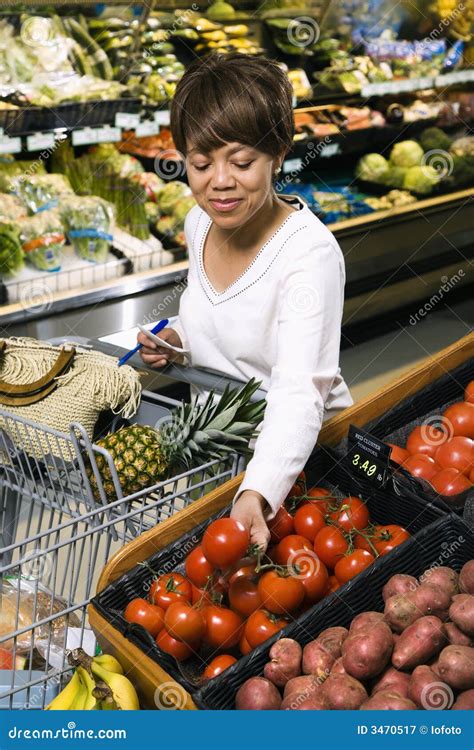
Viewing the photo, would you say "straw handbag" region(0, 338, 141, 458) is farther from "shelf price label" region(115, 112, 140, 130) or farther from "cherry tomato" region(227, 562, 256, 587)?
"shelf price label" region(115, 112, 140, 130)

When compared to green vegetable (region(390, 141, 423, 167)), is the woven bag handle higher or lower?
higher

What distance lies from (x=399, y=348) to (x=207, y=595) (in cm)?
429

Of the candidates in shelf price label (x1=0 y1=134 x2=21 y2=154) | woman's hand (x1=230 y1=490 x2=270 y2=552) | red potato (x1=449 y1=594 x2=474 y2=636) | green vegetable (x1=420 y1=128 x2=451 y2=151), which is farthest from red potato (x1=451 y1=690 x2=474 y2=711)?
green vegetable (x1=420 y1=128 x2=451 y2=151)

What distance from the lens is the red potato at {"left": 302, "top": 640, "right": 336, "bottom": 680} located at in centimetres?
152

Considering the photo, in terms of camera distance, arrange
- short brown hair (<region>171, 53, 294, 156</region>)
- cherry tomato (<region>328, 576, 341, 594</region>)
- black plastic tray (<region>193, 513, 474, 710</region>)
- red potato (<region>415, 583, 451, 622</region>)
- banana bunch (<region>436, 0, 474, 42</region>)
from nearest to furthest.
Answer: black plastic tray (<region>193, 513, 474, 710</region>), red potato (<region>415, 583, 451, 622</region>), cherry tomato (<region>328, 576, 341, 594</region>), short brown hair (<region>171, 53, 294, 156</region>), banana bunch (<region>436, 0, 474, 42</region>)

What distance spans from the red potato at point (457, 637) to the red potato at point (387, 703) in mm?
167

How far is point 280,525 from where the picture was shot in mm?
1949

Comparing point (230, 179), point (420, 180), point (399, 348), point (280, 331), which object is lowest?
point (399, 348)

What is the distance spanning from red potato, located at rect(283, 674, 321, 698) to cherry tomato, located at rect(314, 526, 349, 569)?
1.29 ft

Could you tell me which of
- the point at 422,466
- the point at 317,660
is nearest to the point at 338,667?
the point at 317,660

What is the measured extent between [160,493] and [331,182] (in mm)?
4974

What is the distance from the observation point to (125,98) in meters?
4.82

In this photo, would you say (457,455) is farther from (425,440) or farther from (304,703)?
(304,703)

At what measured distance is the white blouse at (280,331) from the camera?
72.9 inches
